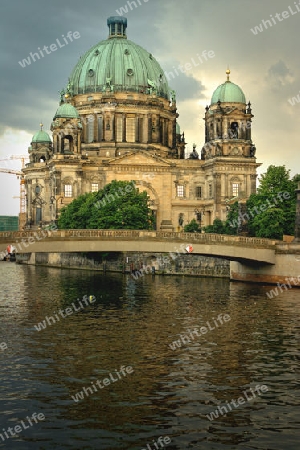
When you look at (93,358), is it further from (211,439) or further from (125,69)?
(125,69)

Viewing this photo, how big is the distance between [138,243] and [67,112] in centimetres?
7074

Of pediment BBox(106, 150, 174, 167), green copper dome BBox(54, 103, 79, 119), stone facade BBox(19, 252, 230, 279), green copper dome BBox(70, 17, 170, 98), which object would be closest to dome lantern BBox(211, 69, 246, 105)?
pediment BBox(106, 150, 174, 167)

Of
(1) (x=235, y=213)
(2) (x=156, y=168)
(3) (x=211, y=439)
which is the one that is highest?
(2) (x=156, y=168)

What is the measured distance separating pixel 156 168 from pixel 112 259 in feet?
103

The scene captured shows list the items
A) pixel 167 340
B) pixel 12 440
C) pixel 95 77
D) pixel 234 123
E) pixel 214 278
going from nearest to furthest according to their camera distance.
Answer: pixel 12 440 < pixel 167 340 < pixel 214 278 < pixel 234 123 < pixel 95 77

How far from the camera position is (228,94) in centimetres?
13075

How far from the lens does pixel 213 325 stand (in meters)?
45.8

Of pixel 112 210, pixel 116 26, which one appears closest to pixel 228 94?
pixel 116 26

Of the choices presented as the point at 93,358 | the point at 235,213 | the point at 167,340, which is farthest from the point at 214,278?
the point at 93,358

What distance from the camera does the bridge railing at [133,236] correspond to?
61.2 m

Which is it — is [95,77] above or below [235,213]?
above

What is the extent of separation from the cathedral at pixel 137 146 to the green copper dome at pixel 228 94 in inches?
6.8

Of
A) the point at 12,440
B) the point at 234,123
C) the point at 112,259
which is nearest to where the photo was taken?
the point at 12,440

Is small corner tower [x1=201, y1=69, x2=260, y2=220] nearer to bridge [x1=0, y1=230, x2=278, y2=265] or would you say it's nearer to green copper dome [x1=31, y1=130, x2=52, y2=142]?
green copper dome [x1=31, y1=130, x2=52, y2=142]
